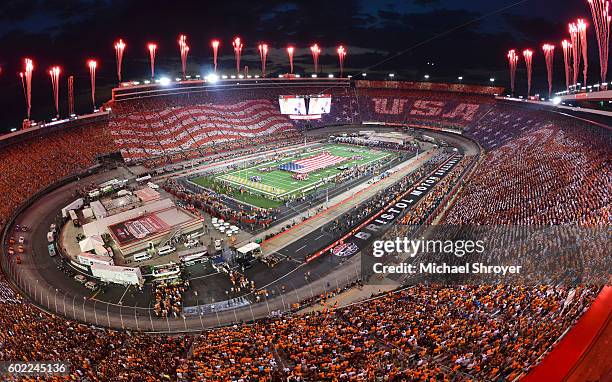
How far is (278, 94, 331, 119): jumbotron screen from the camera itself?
87.4 metres

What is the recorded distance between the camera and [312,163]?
5862 centimetres

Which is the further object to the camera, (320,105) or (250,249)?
(320,105)

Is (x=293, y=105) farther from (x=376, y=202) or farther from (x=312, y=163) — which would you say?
(x=376, y=202)

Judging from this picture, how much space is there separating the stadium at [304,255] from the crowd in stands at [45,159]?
262 mm

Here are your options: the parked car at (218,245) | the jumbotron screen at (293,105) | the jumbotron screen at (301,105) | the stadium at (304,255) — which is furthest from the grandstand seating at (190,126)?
the parked car at (218,245)

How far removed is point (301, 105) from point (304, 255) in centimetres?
6328

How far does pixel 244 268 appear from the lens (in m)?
28.6

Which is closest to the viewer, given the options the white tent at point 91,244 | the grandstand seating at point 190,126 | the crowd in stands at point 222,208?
the white tent at point 91,244

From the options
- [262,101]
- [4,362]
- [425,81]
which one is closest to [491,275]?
[4,362]

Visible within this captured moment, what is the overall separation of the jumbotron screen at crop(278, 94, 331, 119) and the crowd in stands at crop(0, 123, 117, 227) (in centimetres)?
4002

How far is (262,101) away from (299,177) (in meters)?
45.8

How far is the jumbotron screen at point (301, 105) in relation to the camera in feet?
287

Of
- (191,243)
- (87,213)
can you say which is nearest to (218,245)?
(191,243)

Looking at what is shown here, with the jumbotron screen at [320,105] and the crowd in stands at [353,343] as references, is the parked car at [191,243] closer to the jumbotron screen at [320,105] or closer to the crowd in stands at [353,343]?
the crowd in stands at [353,343]
